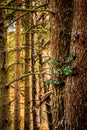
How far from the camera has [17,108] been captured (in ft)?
35.1

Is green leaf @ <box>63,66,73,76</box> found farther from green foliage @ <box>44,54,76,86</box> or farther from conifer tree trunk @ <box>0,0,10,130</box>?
conifer tree trunk @ <box>0,0,10,130</box>

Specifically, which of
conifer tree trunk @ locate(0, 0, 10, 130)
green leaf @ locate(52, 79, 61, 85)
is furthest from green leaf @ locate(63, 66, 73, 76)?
conifer tree trunk @ locate(0, 0, 10, 130)

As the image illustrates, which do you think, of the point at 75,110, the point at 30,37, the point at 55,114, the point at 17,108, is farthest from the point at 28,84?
the point at 75,110

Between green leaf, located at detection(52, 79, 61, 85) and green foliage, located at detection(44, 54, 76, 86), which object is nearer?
green foliage, located at detection(44, 54, 76, 86)

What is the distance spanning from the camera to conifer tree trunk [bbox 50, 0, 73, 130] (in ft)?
20.7

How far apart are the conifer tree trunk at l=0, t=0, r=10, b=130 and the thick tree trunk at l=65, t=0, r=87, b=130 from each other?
304 cm

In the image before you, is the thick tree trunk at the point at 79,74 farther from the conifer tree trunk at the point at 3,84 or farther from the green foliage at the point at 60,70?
the conifer tree trunk at the point at 3,84

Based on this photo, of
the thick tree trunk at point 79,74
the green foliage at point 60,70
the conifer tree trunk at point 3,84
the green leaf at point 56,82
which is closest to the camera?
the thick tree trunk at point 79,74

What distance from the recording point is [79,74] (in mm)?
5461

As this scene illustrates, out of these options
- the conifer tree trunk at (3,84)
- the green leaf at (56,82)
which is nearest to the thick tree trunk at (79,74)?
the green leaf at (56,82)

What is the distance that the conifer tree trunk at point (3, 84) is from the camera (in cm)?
823

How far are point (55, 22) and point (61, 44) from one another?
45cm

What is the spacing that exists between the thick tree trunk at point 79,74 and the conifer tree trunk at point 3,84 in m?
3.04

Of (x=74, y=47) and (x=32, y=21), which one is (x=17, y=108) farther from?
(x=74, y=47)
